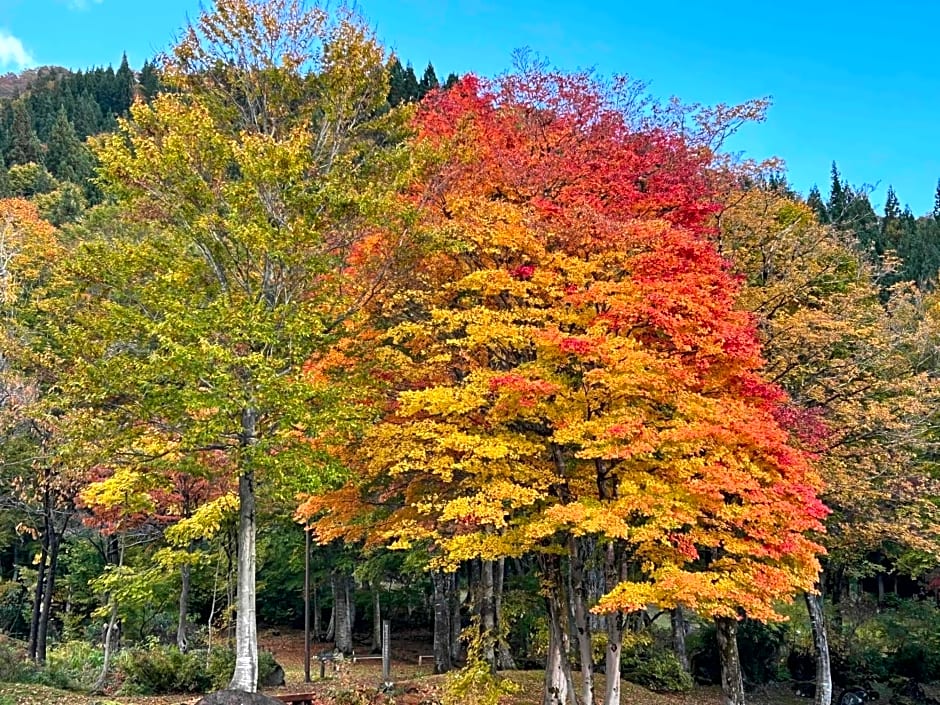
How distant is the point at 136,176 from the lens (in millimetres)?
11812

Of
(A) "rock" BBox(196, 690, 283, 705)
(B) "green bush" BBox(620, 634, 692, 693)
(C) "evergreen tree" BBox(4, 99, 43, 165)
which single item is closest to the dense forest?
(A) "rock" BBox(196, 690, 283, 705)

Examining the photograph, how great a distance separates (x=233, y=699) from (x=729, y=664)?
10.7 metres

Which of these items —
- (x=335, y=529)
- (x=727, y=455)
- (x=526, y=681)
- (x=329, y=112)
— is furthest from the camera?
(x=526, y=681)

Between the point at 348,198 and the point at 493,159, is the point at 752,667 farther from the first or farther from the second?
the point at 348,198

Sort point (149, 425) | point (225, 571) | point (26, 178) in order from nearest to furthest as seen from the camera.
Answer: point (149, 425)
point (225, 571)
point (26, 178)

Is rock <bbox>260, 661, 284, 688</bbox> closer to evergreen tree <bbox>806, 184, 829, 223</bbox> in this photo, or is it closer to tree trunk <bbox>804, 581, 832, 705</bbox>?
tree trunk <bbox>804, 581, 832, 705</bbox>

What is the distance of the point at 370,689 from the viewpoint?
14172 millimetres

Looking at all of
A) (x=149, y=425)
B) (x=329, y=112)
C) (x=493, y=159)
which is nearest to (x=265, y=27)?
(x=329, y=112)

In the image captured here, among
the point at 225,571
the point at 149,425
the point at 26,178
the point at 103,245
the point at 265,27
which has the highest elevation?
the point at 26,178

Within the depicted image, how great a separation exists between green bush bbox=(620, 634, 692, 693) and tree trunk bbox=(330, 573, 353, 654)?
11777mm

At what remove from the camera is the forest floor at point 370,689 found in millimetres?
12531

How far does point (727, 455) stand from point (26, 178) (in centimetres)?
6704

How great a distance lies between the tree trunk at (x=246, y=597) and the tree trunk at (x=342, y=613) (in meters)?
16.8

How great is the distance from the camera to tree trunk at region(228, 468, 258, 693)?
1144cm
